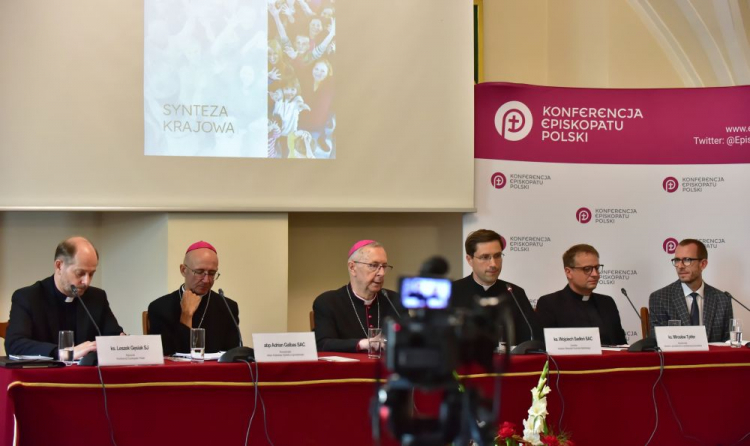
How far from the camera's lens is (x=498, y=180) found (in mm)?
5434

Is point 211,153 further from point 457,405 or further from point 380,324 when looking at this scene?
point 457,405

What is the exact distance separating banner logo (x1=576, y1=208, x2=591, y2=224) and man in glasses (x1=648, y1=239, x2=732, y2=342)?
0.65 m

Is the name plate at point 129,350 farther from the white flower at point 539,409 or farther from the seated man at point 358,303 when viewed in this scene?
the white flower at point 539,409

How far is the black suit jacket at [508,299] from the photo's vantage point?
14.2ft

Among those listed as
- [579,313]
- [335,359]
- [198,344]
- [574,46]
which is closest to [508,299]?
[579,313]

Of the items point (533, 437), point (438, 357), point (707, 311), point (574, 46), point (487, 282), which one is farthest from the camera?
point (574, 46)

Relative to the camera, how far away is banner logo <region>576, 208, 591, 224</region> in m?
5.52

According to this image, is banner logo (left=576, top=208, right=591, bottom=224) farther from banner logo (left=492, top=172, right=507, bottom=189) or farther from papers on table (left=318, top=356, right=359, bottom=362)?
papers on table (left=318, top=356, right=359, bottom=362)

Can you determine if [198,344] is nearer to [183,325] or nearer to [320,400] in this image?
[320,400]

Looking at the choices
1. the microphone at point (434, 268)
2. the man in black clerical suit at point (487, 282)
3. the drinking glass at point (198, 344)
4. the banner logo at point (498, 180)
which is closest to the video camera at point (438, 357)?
the microphone at point (434, 268)

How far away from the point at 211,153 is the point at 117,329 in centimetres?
134

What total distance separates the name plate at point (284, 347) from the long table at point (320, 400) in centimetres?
7

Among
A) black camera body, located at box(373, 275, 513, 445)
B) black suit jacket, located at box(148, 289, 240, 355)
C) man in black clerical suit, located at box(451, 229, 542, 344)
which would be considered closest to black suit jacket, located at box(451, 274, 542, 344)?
man in black clerical suit, located at box(451, 229, 542, 344)

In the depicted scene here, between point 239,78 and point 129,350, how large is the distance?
90.0 inches
